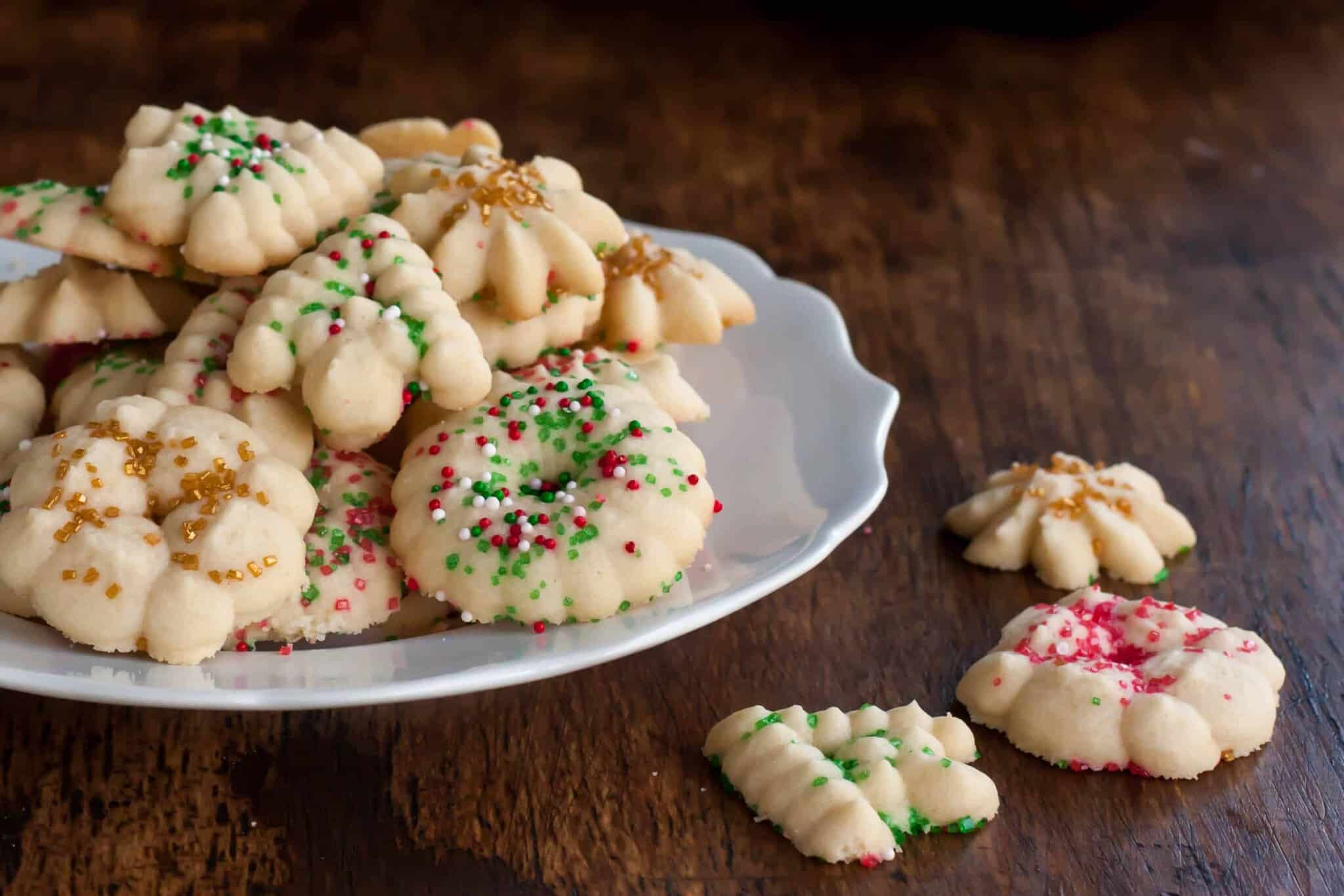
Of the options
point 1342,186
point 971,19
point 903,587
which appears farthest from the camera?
point 971,19

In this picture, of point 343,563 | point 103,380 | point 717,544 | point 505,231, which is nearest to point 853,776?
point 717,544

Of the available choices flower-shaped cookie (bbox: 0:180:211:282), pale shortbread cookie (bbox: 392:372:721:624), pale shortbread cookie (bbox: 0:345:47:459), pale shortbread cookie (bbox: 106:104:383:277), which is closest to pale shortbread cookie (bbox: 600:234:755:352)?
pale shortbread cookie (bbox: 392:372:721:624)

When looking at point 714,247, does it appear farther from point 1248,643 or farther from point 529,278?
point 1248,643

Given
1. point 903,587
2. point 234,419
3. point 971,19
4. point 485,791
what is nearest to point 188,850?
point 485,791

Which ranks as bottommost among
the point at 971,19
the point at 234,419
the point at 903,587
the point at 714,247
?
the point at 971,19

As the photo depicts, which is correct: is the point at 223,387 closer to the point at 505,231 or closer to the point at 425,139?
the point at 505,231

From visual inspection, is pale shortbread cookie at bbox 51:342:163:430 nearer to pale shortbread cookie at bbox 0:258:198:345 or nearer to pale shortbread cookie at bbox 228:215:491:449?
Result: pale shortbread cookie at bbox 0:258:198:345
